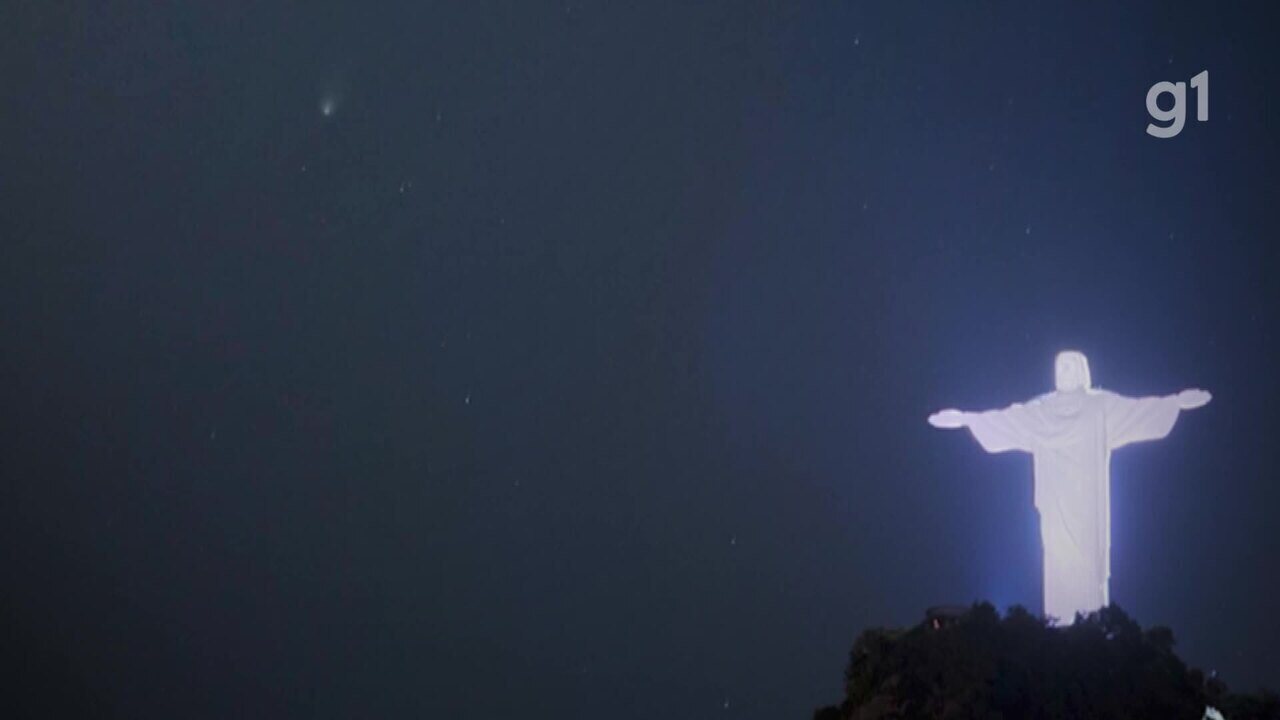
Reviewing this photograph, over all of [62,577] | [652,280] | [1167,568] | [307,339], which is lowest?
[62,577]

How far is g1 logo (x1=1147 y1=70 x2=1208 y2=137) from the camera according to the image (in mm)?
10461

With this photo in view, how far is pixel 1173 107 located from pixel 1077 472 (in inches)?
149

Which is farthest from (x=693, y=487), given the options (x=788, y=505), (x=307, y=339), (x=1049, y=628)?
(x=1049, y=628)

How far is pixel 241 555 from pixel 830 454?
3.88m

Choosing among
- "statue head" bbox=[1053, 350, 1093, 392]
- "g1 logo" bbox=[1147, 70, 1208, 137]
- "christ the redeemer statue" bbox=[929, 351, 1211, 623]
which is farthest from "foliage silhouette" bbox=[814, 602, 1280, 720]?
"g1 logo" bbox=[1147, 70, 1208, 137]

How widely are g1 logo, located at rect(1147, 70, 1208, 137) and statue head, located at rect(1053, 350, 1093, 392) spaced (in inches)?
120

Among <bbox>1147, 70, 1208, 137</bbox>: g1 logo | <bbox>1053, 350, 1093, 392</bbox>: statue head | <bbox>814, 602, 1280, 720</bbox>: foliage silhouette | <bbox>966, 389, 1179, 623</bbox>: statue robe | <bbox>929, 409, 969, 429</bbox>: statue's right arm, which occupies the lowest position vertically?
<bbox>814, 602, 1280, 720</bbox>: foliage silhouette

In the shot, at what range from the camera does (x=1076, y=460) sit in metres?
8.03

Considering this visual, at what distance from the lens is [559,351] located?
31.1ft

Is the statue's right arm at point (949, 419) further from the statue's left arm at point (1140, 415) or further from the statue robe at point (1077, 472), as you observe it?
the statue's left arm at point (1140, 415)

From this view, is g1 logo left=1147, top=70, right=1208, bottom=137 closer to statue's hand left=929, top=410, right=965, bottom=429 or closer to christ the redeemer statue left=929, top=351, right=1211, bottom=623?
christ the redeemer statue left=929, top=351, right=1211, bottom=623

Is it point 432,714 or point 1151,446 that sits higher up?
point 1151,446

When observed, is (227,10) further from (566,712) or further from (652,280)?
(566,712)

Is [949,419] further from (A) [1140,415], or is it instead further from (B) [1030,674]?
(B) [1030,674]
